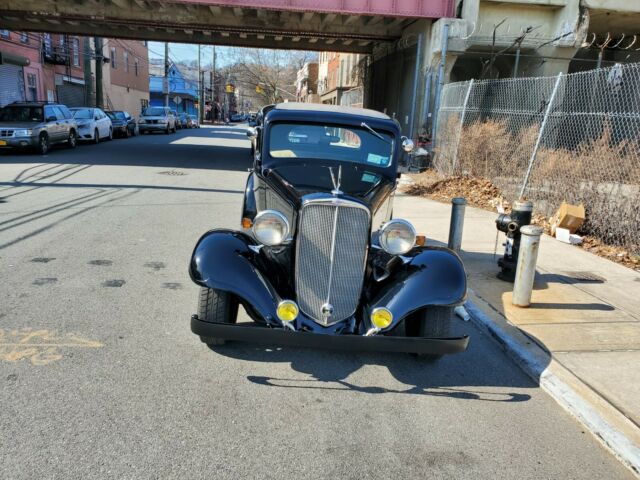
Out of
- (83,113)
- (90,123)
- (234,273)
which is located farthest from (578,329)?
(83,113)

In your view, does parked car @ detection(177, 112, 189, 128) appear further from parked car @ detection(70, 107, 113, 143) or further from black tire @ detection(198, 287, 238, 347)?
black tire @ detection(198, 287, 238, 347)

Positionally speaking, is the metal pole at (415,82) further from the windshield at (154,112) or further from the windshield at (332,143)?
the windshield at (154,112)

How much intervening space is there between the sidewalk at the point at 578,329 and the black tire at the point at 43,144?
15057 mm

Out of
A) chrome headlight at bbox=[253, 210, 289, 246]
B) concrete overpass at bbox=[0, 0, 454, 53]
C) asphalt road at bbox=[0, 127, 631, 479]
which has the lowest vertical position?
asphalt road at bbox=[0, 127, 631, 479]

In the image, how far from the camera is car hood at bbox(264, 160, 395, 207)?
15.3 ft

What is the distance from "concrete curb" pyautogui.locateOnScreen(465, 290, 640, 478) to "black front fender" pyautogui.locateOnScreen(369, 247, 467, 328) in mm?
914

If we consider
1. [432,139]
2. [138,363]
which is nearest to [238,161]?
[432,139]

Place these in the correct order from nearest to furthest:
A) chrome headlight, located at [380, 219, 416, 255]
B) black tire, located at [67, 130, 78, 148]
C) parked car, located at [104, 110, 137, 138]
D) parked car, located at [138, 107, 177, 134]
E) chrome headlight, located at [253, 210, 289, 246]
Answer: chrome headlight, located at [253, 210, 289, 246] → chrome headlight, located at [380, 219, 416, 255] → black tire, located at [67, 130, 78, 148] → parked car, located at [104, 110, 137, 138] → parked car, located at [138, 107, 177, 134]

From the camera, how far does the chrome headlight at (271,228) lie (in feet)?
12.6

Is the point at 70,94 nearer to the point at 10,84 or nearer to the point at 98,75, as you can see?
the point at 98,75

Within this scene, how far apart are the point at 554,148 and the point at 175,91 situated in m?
71.4

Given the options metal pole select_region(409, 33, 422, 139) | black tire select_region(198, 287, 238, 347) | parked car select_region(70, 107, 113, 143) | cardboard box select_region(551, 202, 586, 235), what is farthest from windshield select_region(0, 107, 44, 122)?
black tire select_region(198, 287, 238, 347)

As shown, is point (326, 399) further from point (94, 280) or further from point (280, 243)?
point (94, 280)

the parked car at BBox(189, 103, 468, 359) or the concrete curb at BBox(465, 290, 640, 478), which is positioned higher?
the parked car at BBox(189, 103, 468, 359)
